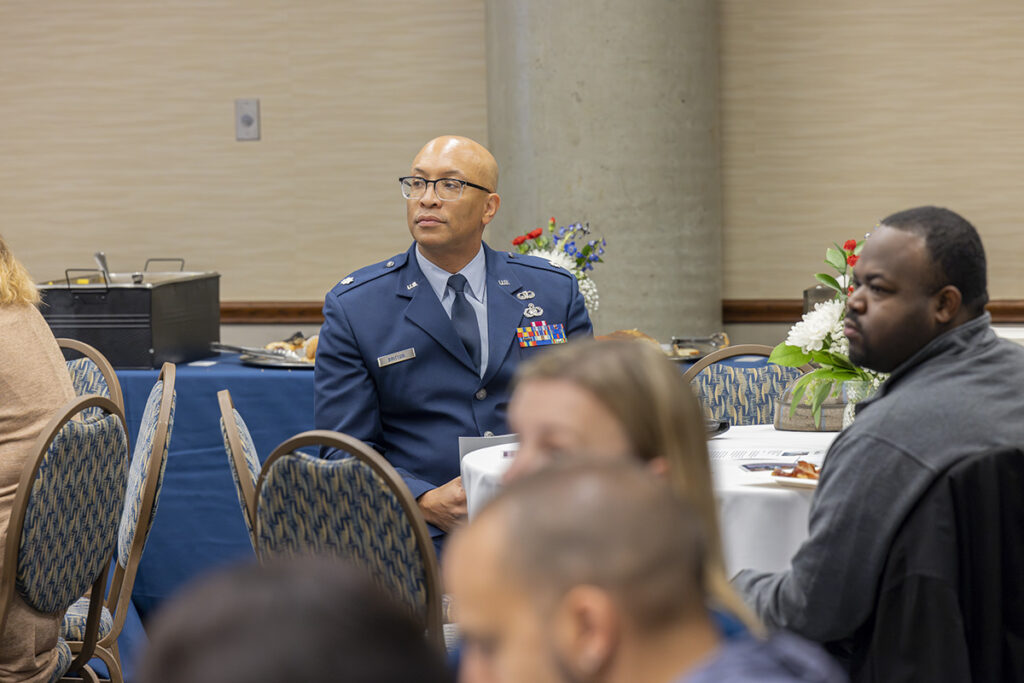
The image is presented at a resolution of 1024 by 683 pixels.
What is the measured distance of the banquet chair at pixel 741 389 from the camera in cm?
345

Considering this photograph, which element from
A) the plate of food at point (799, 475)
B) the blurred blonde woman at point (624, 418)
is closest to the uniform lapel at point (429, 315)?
the plate of food at point (799, 475)

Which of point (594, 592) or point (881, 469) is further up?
point (594, 592)

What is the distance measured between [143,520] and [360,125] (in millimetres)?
3136

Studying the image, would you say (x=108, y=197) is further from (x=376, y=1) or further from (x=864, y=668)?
(x=864, y=668)

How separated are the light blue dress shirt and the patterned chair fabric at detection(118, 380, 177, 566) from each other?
683 mm

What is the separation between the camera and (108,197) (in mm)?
5914

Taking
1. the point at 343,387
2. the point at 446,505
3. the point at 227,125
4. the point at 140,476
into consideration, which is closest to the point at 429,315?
the point at 343,387

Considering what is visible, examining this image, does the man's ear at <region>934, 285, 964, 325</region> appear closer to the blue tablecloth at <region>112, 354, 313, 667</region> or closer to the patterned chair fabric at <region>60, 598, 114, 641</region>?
the patterned chair fabric at <region>60, 598, 114, 641</region>

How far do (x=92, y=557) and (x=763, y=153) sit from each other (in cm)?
361

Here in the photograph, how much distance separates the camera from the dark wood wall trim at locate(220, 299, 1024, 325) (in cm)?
518

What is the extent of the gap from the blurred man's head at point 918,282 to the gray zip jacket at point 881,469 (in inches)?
2.1

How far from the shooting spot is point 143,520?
9.64 feet

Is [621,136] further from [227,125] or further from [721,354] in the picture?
[227,125]

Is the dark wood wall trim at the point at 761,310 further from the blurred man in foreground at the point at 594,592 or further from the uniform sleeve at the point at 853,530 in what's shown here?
the blurred man in foreground at the point at 594,592
